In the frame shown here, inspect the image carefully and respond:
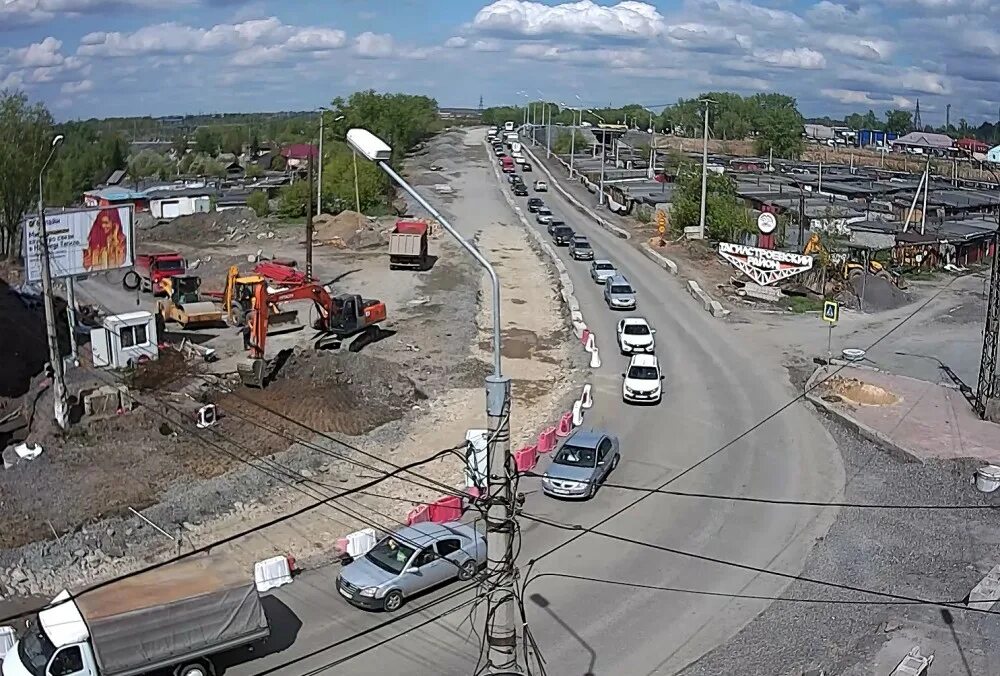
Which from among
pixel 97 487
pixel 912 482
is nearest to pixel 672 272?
pixel 912 482

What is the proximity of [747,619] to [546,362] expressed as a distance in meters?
17.2

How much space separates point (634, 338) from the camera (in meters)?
A: 33.1

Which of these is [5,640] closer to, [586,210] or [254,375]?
[254,375]

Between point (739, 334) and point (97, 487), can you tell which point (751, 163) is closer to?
point (739, 334)

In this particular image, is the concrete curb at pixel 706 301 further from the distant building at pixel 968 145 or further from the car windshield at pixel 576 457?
the car windshield at pixel 576 457

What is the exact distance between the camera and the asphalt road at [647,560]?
14930mm

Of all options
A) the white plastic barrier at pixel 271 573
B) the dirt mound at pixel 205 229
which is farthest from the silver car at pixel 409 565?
the dirt mound at pixel 205 229

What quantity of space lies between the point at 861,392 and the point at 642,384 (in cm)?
632

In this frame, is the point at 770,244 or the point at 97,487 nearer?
the point at 97,487

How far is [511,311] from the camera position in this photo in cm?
4044

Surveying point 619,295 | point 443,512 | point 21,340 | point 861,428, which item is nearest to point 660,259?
point 619,295

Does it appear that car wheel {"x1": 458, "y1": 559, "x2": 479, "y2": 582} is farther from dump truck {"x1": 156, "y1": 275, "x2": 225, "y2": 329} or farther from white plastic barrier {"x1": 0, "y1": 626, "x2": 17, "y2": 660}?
dump truck {"x1": 156, "y1": 275, "x2": 225, "y2": 329}

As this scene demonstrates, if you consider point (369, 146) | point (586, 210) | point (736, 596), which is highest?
point (369, 146)

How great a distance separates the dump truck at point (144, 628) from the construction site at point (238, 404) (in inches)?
156
